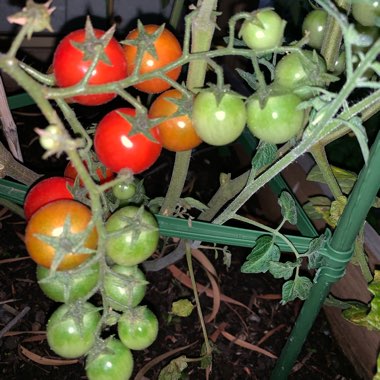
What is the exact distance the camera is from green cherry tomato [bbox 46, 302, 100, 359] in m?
0.59

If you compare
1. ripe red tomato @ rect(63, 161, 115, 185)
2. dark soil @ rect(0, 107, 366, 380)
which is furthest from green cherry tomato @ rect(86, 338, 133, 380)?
dark soil @ rect(0, 107, 366, 380)

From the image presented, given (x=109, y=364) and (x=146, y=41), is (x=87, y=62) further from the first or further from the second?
(x=109, y=364)

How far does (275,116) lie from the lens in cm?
56

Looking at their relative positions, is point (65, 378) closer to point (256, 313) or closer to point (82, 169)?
point (256, 313)

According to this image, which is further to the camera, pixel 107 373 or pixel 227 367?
pixel 227 367

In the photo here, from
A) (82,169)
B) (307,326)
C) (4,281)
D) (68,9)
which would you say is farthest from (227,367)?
(68,9)

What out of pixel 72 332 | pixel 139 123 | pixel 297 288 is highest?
pixel 139 123

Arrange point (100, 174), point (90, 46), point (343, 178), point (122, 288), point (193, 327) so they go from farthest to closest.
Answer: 1. point (193, 327)
2. point (343, 178)
3. point (100, 174)
4. point (122, 288)
5. point (90, 46)

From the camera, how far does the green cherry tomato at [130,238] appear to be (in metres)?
0.56

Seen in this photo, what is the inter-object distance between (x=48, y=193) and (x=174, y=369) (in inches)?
22.6

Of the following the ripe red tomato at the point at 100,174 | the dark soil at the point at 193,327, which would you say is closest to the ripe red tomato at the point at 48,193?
the ripe red tomato at the point at 100,174

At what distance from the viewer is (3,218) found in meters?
1.33

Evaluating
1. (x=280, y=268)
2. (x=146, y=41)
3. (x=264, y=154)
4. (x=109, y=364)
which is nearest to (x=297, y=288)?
(x=280, y=268)

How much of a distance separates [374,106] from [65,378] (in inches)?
32.5
